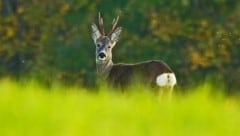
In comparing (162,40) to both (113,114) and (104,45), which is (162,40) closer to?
(104,45)

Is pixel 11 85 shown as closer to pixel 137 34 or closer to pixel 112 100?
pixel 112 100

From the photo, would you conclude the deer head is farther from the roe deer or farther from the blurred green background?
the blurred green background

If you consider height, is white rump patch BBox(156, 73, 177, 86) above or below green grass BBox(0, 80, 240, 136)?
below

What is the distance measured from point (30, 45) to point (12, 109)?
61.6 ft

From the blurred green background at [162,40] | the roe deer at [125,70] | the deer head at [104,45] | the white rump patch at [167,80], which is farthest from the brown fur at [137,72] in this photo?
the blurred green background at [162,40]

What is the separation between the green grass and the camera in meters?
4.90

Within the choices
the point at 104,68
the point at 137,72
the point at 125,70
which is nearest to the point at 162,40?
the point at 104,68

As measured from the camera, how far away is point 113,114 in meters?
5.39

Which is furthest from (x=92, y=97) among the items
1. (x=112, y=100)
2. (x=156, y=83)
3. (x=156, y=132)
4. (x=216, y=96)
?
(x=156, y=83)

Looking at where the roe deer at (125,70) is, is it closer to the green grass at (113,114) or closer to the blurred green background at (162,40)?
the blurred green background at (162,40)

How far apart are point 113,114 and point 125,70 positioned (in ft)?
34.2

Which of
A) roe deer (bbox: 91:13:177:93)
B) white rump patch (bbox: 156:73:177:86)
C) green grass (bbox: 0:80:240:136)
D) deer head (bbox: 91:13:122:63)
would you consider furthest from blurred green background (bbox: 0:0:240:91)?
green grass (bbox: 0:80:240:136)

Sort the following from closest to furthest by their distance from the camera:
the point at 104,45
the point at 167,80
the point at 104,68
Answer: the point at 167,80 → the point at 104,68 → the point at 104,45

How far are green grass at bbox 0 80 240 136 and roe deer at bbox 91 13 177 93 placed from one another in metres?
7.59
